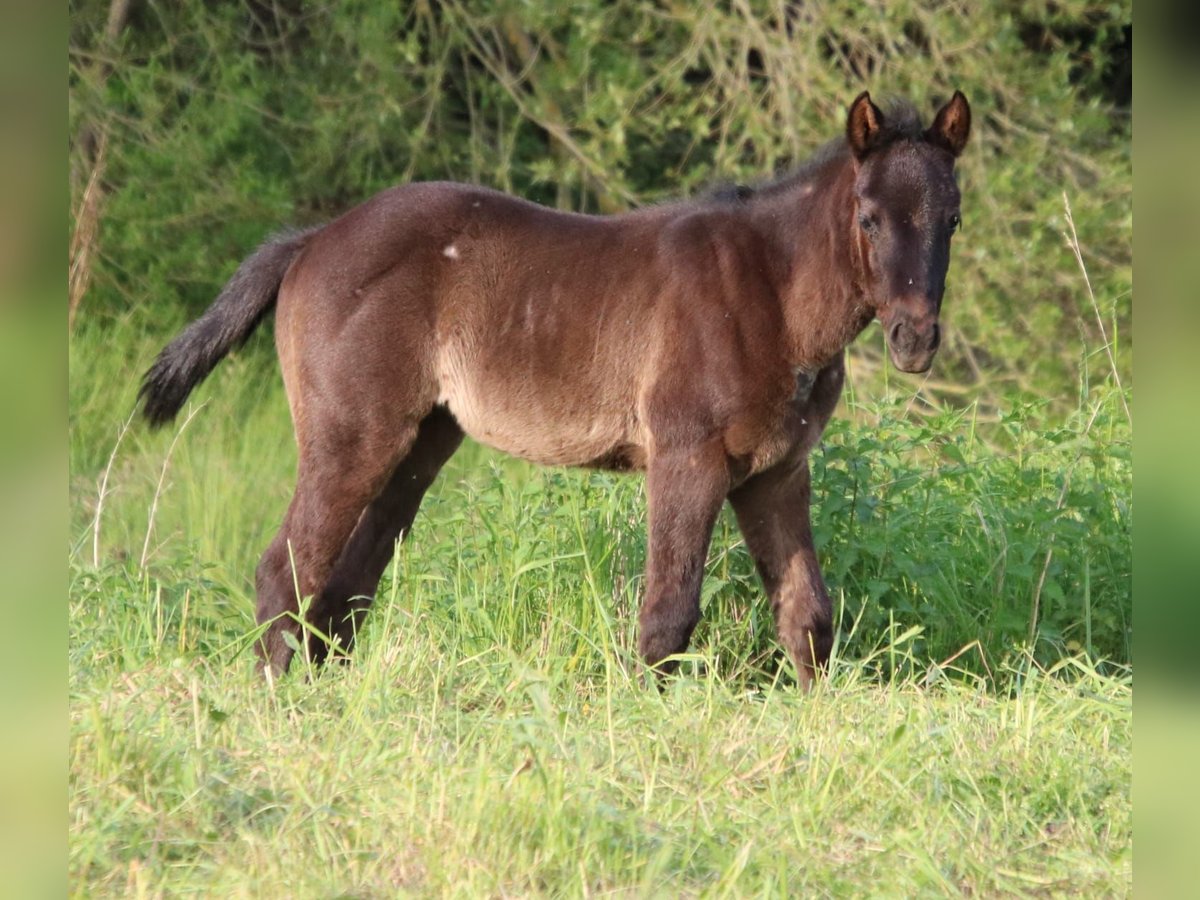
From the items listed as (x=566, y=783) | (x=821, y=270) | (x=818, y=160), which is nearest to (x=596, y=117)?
(x=818, y=160)

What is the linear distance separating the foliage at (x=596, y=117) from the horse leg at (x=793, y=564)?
5.02 meters

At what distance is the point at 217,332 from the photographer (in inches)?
220

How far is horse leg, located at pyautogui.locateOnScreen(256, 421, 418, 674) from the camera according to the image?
527cm

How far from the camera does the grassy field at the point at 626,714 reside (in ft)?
10.2

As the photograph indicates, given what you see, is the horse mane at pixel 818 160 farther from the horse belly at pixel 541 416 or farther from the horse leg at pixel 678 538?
the horse leg at pixel 678 538

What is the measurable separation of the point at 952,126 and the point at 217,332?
284 cm

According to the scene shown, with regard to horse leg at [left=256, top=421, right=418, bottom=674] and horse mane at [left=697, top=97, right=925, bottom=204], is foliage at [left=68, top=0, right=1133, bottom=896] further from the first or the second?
horse mane at [left=697, top=97, right=925, bottom=204]

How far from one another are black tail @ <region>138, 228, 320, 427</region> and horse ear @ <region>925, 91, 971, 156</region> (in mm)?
2425

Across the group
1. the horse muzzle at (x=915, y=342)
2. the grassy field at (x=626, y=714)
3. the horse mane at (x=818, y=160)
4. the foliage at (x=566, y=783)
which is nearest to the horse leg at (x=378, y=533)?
the grassy field at (x=626, y=714)

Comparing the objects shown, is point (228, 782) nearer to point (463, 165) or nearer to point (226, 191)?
point (226, 191)

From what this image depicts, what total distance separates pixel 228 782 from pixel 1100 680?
2.84m

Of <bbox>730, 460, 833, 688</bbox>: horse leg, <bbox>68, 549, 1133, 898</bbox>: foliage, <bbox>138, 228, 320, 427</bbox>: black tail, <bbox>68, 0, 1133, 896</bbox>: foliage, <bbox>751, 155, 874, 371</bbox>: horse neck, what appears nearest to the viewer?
<bbox>68, 549, 1133, 898</bbox>: foliage

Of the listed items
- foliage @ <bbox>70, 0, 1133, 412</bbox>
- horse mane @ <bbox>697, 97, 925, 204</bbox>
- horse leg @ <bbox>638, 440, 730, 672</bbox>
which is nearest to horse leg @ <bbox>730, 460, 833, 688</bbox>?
horse leg @ <bbox>638, 440, 730, 672</bbox>
